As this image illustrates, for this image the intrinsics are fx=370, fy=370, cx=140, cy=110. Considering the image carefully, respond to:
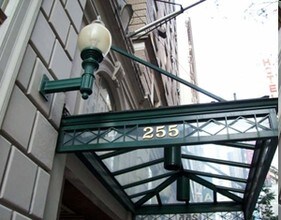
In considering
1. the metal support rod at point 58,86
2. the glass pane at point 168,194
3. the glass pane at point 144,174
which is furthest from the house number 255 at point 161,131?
the glass pane at point 168,194

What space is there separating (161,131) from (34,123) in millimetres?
1687

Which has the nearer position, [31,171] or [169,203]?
[31,171]

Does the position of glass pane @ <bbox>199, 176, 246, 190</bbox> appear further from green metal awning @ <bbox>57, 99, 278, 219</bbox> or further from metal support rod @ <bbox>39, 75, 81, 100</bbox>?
metal support rod @ <bbox>39, 75, 81, 100</bbox>

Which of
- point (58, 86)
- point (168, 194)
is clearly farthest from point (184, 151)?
point (58, 86)

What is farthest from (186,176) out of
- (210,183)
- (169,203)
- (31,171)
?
(31,171)

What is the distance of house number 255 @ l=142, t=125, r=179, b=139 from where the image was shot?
5047 mm

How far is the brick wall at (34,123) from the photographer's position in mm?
4031

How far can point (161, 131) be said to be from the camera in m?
5.09

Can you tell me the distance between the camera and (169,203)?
920 centimetres

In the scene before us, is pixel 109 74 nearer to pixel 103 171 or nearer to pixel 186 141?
pixel 103 171

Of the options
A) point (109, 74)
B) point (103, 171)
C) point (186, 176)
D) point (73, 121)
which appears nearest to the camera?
point (73, 121)

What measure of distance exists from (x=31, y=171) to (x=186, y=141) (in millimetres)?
2013

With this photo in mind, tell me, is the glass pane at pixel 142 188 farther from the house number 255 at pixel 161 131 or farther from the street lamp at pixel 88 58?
the street lamp at pixel 88 58

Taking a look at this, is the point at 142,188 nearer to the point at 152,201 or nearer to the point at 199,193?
the point at 152,201
